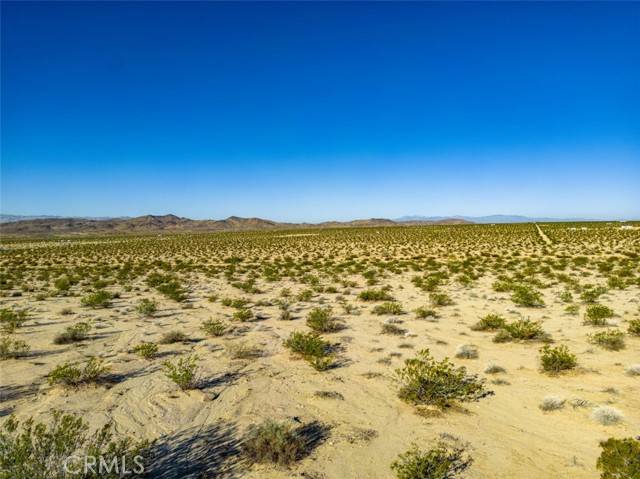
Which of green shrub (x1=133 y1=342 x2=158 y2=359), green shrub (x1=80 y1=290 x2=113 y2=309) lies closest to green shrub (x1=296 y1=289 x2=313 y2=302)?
green shrub (x1=133 y1=342 x2=158 y2=359)

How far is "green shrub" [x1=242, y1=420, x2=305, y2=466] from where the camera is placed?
188 inches

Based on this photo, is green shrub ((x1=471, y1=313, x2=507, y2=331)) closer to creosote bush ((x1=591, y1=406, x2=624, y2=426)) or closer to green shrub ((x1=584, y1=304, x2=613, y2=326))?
green shrub ((x1=584, y1=304, x2=613, y2=326))

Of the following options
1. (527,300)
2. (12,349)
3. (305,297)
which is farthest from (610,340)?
(12,349)

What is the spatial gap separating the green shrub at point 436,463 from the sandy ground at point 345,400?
0.15 metres

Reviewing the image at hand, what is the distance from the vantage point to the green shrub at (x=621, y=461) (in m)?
3.92

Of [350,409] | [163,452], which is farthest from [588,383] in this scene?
[163,452]

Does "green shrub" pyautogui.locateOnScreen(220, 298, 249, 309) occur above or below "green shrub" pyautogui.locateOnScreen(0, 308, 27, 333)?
below

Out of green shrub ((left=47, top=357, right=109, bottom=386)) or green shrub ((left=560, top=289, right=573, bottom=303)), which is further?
green shrub ((left=560, top=289, right=573, bottom=303))

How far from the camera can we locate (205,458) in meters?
4.88

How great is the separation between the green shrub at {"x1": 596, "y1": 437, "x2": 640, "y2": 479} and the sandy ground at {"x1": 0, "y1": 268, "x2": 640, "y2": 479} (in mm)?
558

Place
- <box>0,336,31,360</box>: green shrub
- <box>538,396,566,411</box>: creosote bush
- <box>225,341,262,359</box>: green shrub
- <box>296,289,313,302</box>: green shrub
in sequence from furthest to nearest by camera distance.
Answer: <box>296,289,313,302</box>: green shrub
<box>225,341,262,359</box>: green shrub
<box>0,336,31,360</box>: green shrub
<box>538,396,566,411</box>: creosote bush

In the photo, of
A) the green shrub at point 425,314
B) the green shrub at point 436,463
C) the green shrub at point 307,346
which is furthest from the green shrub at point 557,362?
the green shrub at point 425,314

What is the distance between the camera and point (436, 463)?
14.4 ft

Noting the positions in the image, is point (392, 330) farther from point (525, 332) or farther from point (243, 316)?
point (243, 316)
